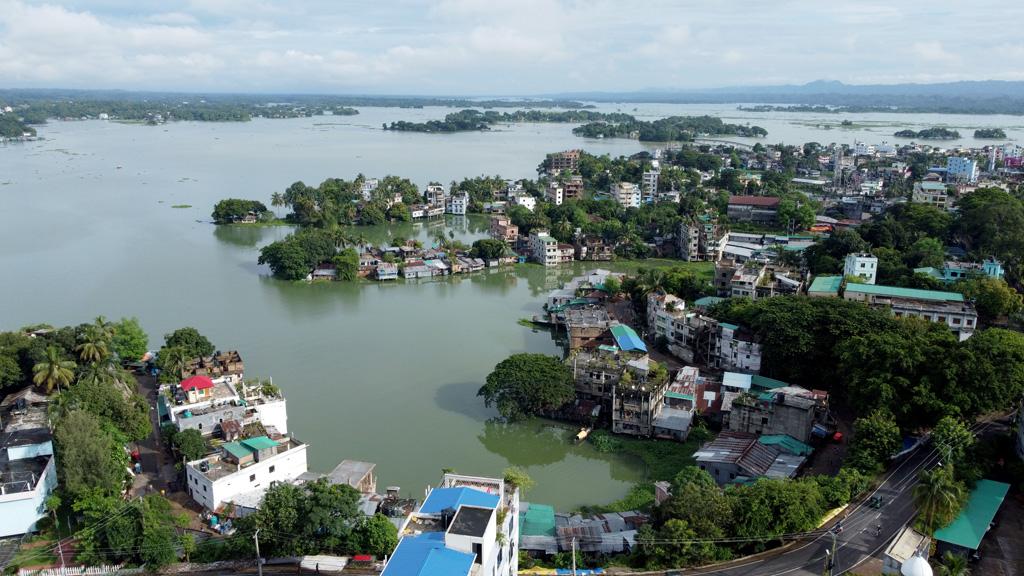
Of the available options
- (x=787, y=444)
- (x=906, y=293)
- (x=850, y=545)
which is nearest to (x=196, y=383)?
(x=787, y=444)

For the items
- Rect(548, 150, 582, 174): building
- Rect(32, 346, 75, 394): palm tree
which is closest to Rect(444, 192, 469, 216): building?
Rect(548, 150, 582, 174): building

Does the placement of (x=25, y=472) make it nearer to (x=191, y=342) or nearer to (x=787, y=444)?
(x=191, y=342)

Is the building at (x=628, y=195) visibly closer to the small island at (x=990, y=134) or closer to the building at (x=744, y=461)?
the building at (x=744, y=461)

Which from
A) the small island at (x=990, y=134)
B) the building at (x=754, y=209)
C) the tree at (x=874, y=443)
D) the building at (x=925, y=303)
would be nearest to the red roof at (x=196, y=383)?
the tree at (x=874, y=443)

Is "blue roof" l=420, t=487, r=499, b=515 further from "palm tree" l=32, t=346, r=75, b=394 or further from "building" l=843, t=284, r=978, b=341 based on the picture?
"building" l=843, t=284, r=978, b=341

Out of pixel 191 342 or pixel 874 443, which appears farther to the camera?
pixel 191 342

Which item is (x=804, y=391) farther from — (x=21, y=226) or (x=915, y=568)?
(x=21, y=226)

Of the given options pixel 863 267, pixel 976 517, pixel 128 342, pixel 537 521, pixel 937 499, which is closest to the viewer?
pixel 937 499
